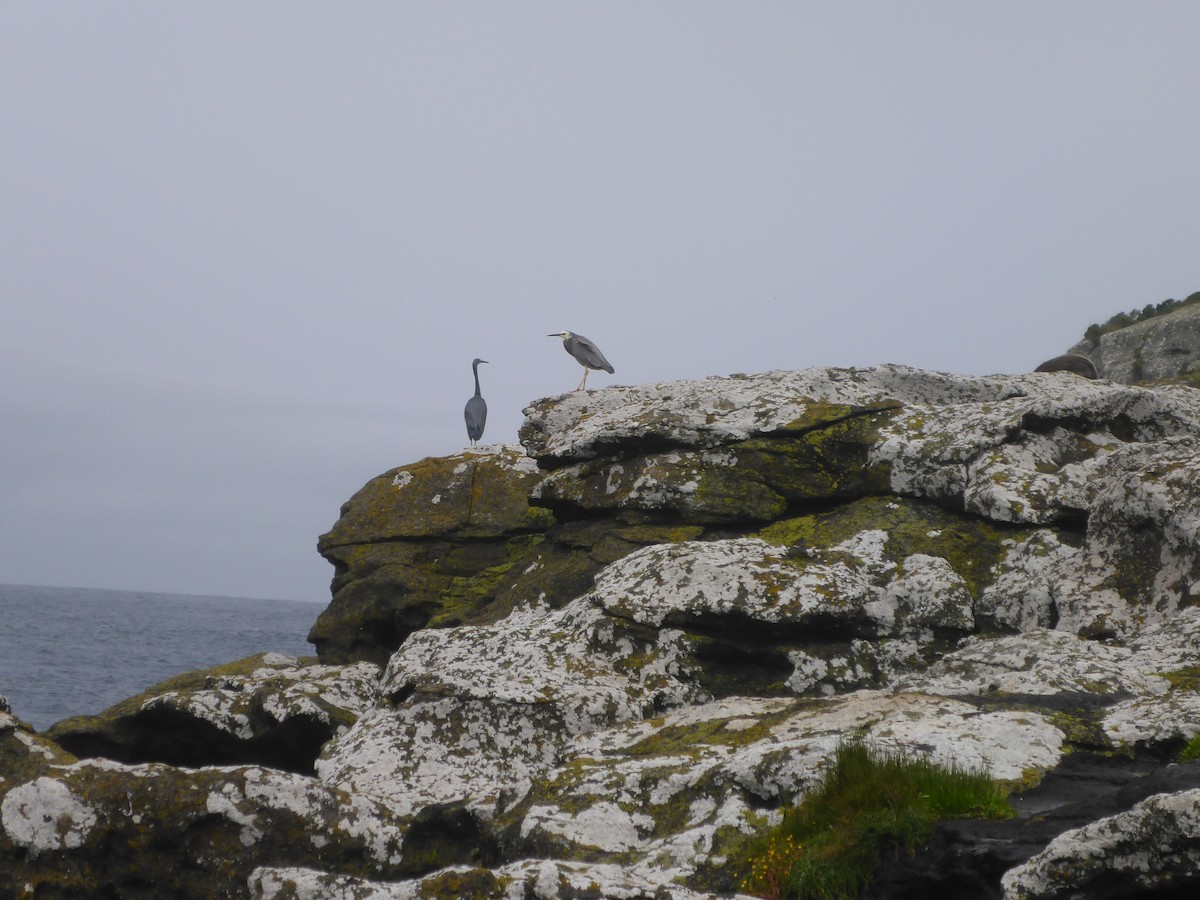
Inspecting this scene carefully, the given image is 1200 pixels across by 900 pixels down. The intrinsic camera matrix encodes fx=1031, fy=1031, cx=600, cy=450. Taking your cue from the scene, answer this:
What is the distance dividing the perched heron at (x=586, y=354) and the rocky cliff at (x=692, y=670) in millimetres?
4041

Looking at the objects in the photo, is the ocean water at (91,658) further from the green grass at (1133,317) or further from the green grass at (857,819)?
the green grass at (1133,317)

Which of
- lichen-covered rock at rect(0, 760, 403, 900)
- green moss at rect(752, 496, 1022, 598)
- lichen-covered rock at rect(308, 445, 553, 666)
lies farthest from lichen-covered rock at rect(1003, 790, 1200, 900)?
lichen-covered rock at rect(308, 445, 553, 666)

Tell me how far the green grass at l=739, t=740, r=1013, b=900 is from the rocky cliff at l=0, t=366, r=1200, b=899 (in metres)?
0.18

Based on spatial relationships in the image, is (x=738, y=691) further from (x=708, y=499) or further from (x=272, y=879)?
(x=272, y=879)

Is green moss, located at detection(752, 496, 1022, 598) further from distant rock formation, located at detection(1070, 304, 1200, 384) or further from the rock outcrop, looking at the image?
distant rock formation, located at detection(1070, 304, 1200, 384)

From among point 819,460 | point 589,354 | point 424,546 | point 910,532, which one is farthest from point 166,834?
point 589,354

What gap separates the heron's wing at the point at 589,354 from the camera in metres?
22.8

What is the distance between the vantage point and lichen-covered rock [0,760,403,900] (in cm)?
774

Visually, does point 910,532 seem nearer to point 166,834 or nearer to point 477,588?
point 477,588

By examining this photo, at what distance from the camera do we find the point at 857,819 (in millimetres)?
6371

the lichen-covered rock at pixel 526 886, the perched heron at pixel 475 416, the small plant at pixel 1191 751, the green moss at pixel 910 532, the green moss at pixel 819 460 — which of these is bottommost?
the lichen-covered rock at pixel 526 886

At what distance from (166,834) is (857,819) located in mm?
5186

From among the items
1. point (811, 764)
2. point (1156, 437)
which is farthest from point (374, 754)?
point (1156, 437)

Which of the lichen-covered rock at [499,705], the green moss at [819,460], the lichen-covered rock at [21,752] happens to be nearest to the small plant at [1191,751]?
the lichen-covered rock at [499,705]
